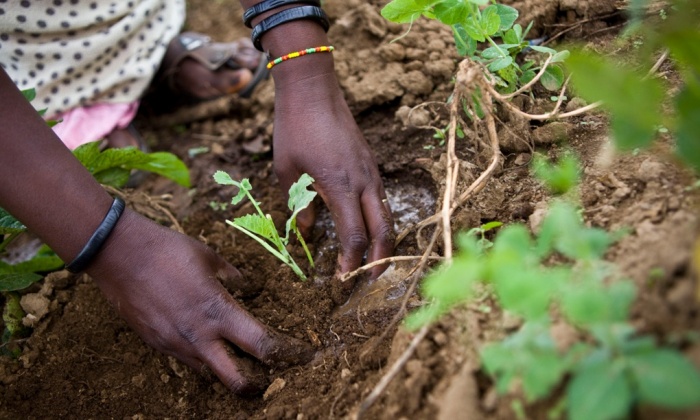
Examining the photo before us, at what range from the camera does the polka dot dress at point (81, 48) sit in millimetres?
2098

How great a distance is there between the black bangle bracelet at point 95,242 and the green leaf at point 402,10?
0.89 metres

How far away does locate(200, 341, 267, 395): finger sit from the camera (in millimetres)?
1393

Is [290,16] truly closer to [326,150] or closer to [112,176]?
[326,150]

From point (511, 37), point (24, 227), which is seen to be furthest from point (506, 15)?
point (24, 227)

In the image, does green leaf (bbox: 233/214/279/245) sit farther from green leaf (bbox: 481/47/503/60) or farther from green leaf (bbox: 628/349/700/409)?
green leaf (bbox: 628/349/700/409)

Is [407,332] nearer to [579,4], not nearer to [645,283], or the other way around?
[645,283]

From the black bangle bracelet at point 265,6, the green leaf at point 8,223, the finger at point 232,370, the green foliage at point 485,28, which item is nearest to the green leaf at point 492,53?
the green foliage at point 485,28

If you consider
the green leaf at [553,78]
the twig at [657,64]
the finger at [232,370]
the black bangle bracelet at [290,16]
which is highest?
the black bangle bracelet at [290,16]

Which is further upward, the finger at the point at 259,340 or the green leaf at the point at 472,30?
the green leaf at the point at 472,30

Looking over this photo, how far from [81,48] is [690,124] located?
216cm

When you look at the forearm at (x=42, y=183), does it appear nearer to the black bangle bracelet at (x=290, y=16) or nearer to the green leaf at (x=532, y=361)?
the black bangle bracelet at (x=290, y=16)

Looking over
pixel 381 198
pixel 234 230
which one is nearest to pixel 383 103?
pixel 381 198

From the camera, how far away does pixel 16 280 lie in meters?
1.73

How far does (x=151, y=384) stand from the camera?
1.55 m
